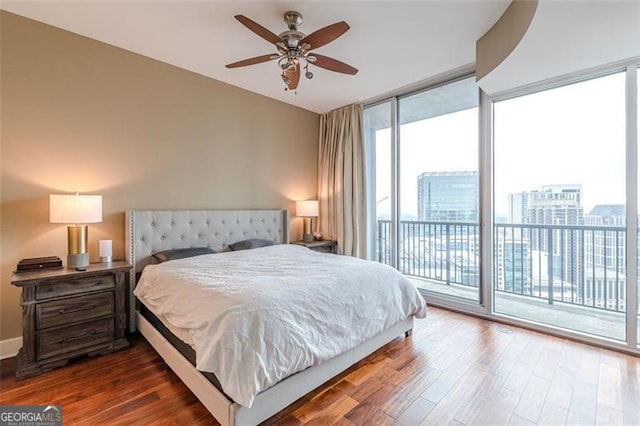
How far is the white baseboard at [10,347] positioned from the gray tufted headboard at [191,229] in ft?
2.65

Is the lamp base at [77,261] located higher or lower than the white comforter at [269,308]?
higher

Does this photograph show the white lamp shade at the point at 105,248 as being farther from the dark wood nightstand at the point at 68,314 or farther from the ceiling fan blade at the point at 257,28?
the ceiling fan blade at the point at 257,28

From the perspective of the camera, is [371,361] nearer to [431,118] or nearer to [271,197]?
[271,197]

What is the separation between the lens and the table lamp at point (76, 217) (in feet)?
7.63

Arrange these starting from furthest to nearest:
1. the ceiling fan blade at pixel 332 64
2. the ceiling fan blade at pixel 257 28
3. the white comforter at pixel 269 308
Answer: the ceiling fan blade at pixel 332 64, the ceiling fan blade at pixel 257 28, the white comforter at pixel 269 308

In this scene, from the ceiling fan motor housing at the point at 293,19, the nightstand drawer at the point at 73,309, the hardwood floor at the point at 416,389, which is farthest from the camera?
the ceiling fan motor housing at the point at 293,19

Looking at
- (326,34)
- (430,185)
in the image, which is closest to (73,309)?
(326,34)

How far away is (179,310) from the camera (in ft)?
6.33

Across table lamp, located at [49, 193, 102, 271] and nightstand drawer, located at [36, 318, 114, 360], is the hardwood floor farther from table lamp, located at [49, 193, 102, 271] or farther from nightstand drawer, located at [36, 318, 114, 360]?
table lamp, located at [49, 193, 102, 271]

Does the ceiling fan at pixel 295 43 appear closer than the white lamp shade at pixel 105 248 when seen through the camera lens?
Yes

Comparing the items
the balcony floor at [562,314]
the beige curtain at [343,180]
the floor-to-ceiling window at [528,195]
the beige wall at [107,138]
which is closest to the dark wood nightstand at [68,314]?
the beige wall at [107,138]

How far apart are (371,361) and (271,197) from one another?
2.65 metres

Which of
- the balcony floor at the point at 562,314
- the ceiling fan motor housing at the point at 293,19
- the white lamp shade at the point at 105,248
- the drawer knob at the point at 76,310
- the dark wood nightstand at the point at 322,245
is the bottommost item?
the balcony floor at the point at 562,314

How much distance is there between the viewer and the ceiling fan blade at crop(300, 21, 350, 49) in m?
1.99
